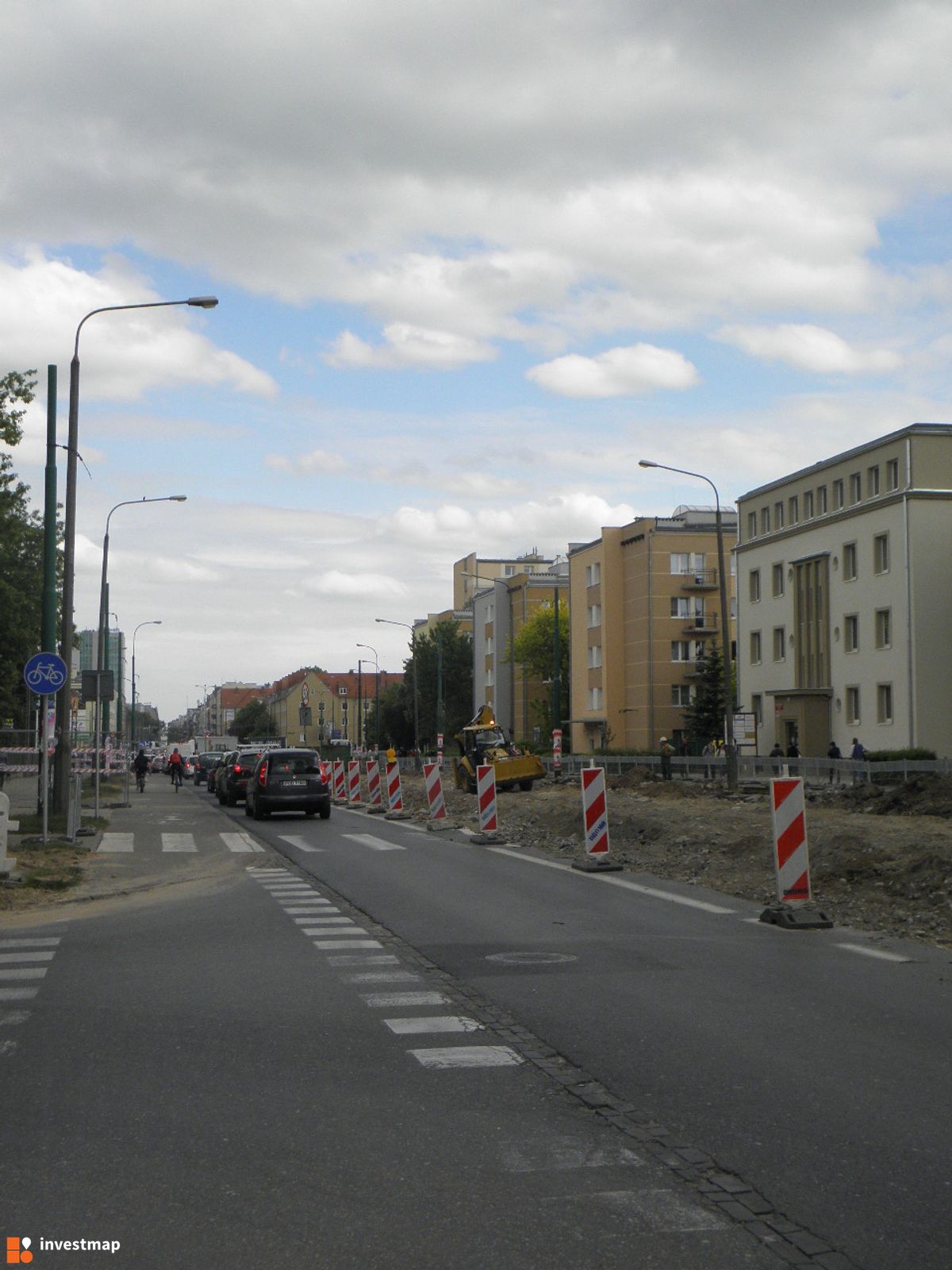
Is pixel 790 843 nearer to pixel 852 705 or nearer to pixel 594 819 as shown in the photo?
pixel 594 819

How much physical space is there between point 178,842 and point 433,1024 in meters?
16.1

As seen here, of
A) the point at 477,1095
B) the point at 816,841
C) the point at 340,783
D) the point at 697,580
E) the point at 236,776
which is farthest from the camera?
the point at 697,580

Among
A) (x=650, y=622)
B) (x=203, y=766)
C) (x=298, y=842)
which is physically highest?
(x=650, y=622)

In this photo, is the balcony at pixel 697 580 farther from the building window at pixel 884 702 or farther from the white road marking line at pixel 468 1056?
the white road marking line at pixel 468 1056

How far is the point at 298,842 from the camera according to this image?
2336 centimetres

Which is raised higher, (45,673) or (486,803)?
(45,673)

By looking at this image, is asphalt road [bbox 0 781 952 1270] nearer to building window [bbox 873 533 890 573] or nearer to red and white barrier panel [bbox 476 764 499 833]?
red and white barrier panel [bbox 476 764 499 833]

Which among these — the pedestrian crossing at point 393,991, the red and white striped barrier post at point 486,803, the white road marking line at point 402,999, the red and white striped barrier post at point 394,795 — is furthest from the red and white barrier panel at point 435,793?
the white road marking line at point 402,999

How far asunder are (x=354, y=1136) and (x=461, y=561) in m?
154

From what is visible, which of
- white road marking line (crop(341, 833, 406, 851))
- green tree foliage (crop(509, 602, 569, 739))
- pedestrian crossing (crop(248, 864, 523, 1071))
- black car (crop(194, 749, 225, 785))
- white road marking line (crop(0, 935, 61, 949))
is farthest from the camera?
green tree foliage (crop(509, 602, 569, 739))

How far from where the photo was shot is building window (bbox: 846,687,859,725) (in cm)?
5641

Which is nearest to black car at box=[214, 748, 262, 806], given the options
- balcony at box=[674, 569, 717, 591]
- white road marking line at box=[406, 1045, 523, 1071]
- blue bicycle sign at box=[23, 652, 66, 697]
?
blue bicycle sign at box=[23, 652, 66, 697]

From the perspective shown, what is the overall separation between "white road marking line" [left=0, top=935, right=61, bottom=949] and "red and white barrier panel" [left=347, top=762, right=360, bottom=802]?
25.6 meters

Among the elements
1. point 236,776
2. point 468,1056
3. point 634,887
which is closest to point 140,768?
point 236,776
